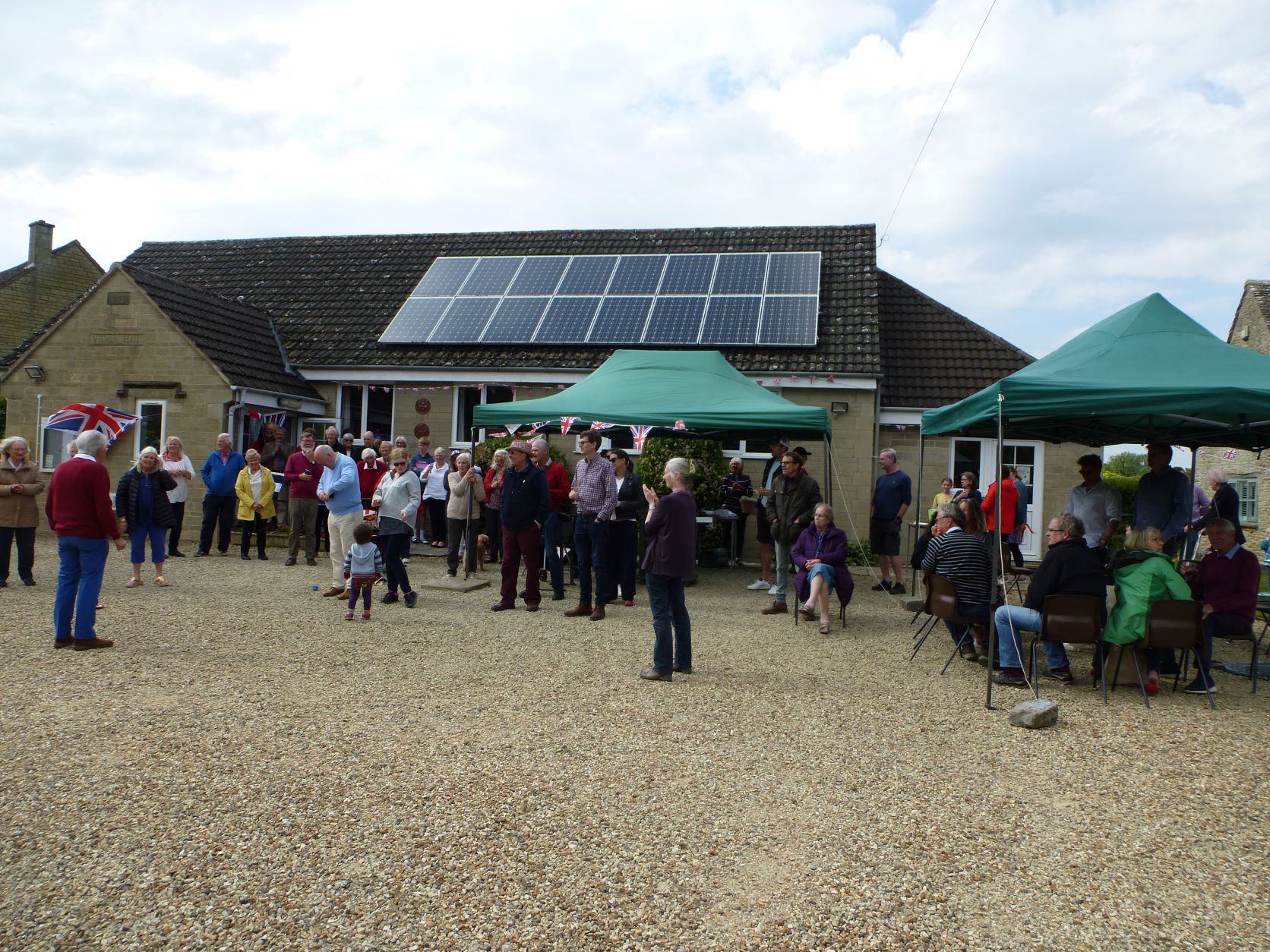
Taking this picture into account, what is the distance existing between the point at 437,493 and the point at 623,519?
196 inches

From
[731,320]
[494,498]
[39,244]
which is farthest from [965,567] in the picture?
[39,244]

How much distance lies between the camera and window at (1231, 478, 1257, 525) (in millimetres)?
24688

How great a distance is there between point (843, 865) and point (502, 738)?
2.26 m

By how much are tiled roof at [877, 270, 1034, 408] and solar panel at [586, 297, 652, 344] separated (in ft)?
14.8

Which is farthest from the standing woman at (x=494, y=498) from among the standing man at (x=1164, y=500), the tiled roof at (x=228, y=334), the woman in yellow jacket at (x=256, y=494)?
the standing man at (x=1164, y=500)

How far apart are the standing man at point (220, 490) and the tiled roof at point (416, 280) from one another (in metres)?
4.71

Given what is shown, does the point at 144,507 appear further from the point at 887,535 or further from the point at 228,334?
the point at 887,535

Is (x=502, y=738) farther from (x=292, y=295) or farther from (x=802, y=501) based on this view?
(x=292, y=295)

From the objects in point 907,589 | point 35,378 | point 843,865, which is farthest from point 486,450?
point 843,865

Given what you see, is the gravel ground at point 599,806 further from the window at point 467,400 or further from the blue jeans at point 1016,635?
the window at point 467,400

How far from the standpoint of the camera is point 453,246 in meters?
21.8

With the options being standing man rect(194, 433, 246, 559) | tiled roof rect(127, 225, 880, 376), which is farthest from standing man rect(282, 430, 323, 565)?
tiled roof rect(127, 225, 880, 376)

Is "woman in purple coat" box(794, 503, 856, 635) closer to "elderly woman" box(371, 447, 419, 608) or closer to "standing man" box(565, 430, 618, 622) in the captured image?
"standing man" box(565, 430, 618, 622)

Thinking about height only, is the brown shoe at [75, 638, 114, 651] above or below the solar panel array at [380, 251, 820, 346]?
below
